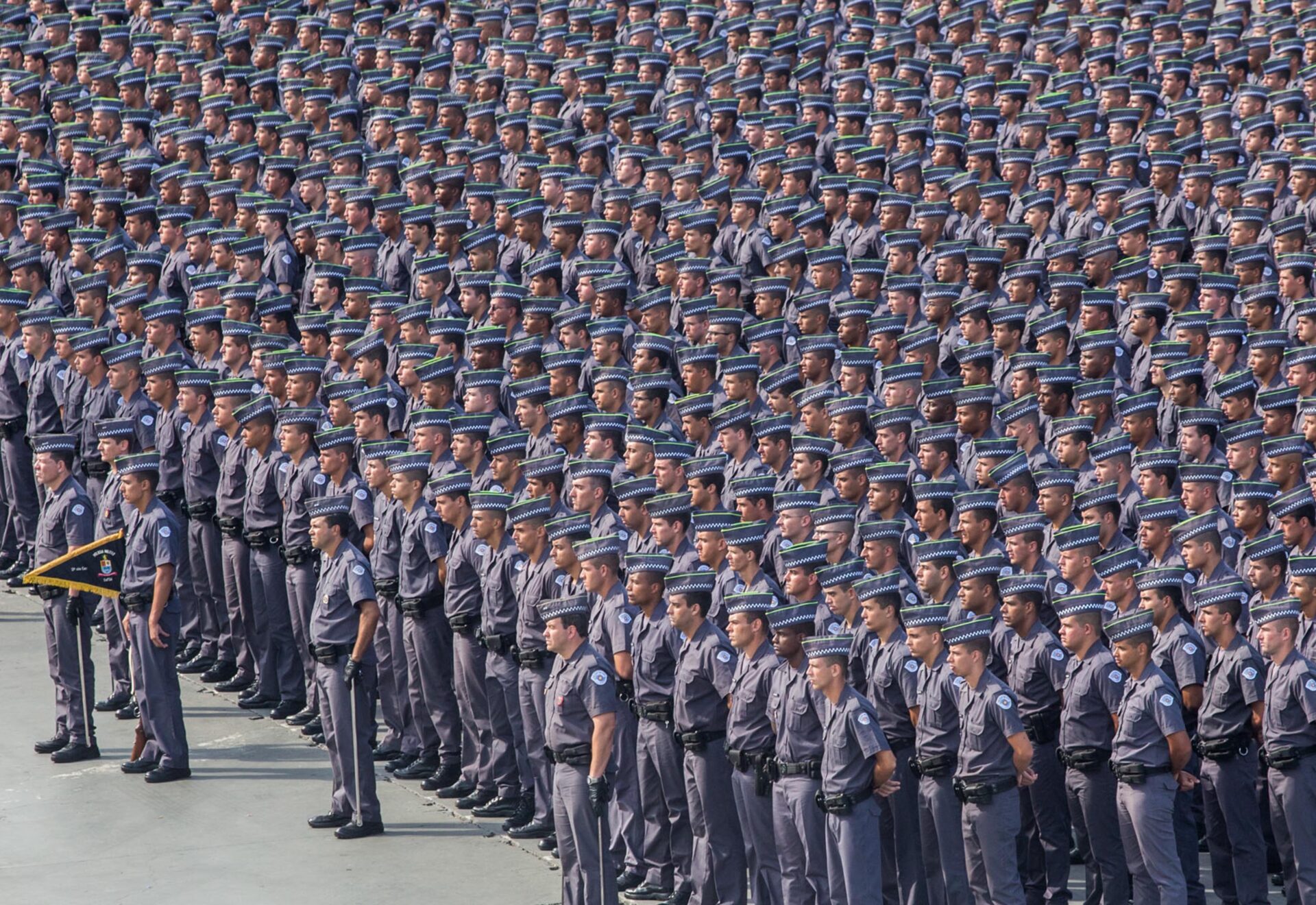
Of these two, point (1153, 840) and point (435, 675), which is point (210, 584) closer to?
point (435, 675)

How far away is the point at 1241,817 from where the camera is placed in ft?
38.3

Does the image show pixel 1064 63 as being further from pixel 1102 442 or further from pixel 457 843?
pixel 457 843

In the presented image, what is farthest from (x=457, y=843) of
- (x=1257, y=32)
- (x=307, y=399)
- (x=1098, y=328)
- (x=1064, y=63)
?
(x=1257, y=32)

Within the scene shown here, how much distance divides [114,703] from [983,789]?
294 inches

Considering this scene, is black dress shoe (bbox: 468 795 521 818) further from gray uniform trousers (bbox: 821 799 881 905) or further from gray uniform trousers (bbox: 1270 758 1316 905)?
gray uniform trousers (bbox: 1270 758 1316 905)

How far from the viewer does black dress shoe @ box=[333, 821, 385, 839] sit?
13344 millimetres

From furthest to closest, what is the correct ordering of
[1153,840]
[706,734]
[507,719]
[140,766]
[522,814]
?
1. [140,766]
2. [507,719]
3. [522,814]
4. [706,734]
5. [1153,840]

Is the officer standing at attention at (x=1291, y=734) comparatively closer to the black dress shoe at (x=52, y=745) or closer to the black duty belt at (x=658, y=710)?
the black duty belt at (x=658, y=710)

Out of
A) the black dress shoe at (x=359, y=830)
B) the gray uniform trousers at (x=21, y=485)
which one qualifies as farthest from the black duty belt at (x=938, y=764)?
the gray uniform trousers at (x=21, y=485)

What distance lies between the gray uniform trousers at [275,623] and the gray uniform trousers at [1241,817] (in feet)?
23.0

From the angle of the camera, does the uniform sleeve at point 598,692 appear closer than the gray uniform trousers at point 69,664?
Yes

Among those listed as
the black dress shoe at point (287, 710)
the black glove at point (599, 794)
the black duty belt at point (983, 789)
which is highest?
the black duty belt at point (983, 789)

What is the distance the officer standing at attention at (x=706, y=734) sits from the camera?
468 inches

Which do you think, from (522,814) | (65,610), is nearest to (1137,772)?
(522,814)
